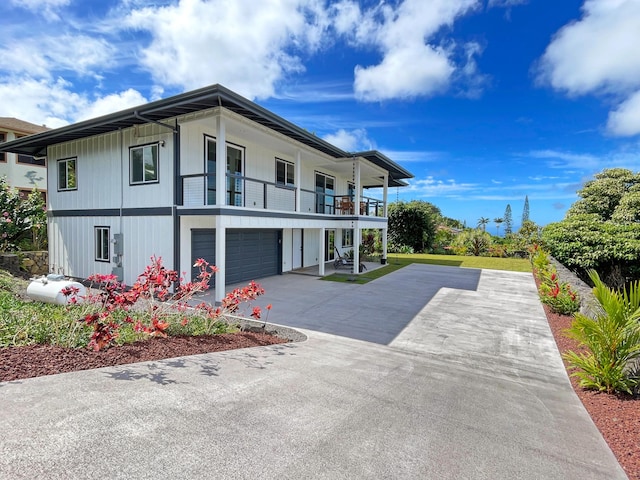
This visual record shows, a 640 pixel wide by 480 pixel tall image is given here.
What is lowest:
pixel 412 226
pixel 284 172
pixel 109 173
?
pixel 412 226

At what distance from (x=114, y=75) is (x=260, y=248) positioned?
872 cm

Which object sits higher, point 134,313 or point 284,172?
point 284,172

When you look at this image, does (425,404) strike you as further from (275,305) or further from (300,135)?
(300,135)

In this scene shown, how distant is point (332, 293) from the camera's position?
37.3ft

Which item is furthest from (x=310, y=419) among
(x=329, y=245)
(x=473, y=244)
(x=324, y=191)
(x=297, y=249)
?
(x=473, y=244)

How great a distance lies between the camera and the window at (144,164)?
1083cm

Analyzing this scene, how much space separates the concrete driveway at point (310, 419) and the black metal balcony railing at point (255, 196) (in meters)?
6.65

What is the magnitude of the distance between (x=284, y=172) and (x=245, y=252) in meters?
4.49

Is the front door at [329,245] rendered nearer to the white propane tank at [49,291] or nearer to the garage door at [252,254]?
the garage door at [252,254]

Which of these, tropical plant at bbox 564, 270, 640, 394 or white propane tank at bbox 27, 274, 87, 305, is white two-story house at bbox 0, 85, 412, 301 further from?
tropical plant at bbox 564, 270, 640, 394

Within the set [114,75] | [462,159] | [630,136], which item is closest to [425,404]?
[114,75]

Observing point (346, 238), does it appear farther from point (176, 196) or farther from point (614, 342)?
point (614, 342)

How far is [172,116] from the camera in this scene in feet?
33.0

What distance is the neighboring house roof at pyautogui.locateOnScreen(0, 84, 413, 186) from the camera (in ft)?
28.2
